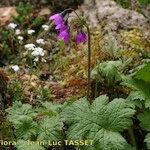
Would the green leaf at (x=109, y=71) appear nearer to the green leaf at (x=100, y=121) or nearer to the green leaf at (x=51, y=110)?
the green leaf at (x=100, y=121)

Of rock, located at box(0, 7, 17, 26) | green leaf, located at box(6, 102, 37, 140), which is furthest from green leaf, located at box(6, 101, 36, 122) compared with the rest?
rock, located at box(0, 7, 17, 26)

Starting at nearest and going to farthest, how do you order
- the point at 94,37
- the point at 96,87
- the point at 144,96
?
the point at 144,96 < the point at 96,87 < the point at 94,37

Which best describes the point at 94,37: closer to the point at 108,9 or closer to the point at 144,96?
the point at 108,9

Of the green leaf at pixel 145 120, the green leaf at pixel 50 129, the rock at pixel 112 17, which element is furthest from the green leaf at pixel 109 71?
the rock at pixel 112 17

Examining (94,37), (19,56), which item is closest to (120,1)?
(94,37)

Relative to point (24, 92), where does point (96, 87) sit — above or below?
above

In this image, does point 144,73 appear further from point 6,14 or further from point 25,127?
point 6,14
